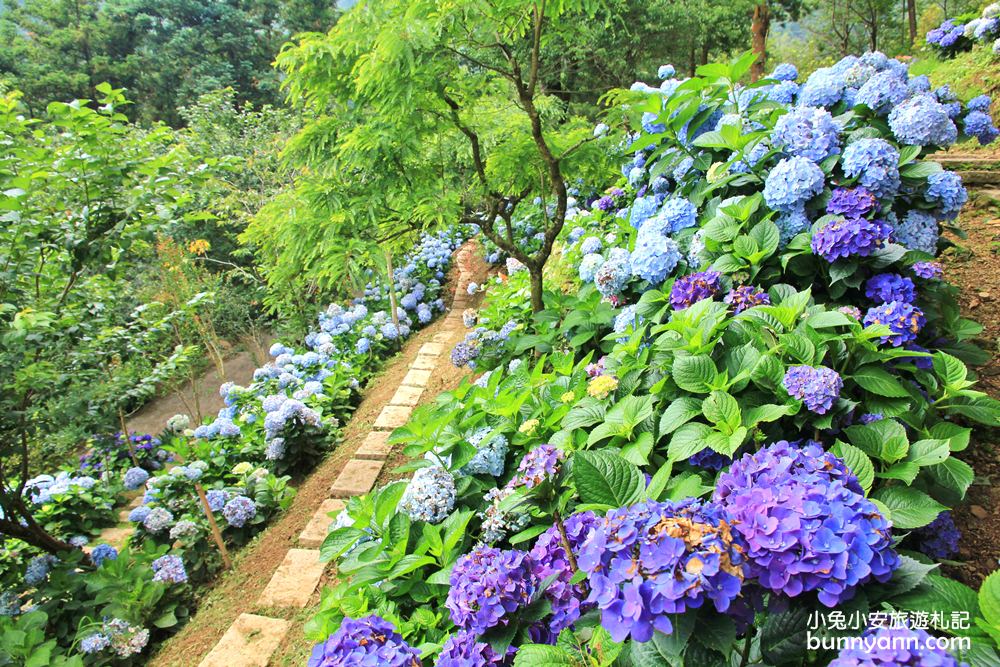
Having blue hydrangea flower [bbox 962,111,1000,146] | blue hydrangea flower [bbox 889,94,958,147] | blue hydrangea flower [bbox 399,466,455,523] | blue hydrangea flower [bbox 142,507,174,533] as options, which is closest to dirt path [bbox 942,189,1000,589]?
blue hydrangea flower [bbox 962,111,1000,146]

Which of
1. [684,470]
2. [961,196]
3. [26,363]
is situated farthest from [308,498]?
[961,196]

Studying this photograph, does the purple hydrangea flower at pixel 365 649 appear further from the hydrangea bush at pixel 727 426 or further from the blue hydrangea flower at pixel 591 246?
the blue hydrangea flower at pixel 591 246

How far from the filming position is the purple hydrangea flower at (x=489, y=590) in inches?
48.9

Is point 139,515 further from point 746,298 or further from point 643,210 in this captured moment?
point 746,298

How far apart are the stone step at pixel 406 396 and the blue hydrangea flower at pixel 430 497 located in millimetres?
2582

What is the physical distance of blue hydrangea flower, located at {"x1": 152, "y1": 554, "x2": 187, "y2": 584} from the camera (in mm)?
2992

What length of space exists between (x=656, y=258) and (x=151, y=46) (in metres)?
21.3

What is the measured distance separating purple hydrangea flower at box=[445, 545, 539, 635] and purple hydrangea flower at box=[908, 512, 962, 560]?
Answer: 976 millimetres

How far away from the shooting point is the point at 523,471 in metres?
1.34

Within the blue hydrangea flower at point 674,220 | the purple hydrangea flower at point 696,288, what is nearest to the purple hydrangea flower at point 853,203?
the purple hydrangea flower at point 696,288

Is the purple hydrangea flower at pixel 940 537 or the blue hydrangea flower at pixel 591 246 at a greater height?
the blue hydrangea flower at pixel 591 246

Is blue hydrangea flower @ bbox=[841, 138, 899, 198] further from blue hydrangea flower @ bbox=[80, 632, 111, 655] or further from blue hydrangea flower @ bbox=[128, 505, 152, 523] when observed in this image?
blue hydrangea flower @ bbox=[128, 505, 152, 523]

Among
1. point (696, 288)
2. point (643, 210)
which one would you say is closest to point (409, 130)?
point (643, 210)

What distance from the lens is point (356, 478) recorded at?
3.56 meters
